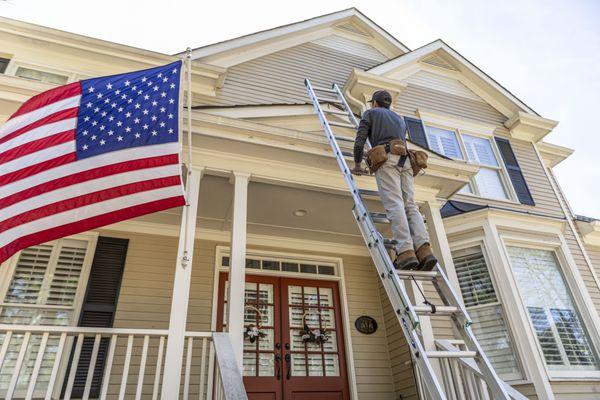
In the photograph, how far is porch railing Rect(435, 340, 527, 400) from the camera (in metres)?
3.29

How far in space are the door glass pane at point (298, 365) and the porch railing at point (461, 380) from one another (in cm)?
203

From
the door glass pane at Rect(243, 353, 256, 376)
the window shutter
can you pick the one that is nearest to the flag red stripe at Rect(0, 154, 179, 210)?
the door glass pane at Rect(243, 353, 256, 376)

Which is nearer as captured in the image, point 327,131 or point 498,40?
point 327,131

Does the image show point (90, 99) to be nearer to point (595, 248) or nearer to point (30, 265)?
point (30, 265)

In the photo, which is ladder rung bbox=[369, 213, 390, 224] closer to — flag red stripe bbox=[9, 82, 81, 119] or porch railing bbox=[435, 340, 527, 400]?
porch railing bbox=[435, 340, 527, 400]

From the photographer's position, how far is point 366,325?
227 inches

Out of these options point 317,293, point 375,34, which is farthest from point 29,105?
point 375,34

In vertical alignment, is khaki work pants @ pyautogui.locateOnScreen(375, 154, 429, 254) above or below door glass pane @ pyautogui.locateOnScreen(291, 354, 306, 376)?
above

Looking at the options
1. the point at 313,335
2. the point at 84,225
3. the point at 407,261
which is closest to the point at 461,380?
the point at 407,261

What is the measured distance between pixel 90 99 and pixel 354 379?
176 inches

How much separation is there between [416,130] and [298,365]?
4.54 m

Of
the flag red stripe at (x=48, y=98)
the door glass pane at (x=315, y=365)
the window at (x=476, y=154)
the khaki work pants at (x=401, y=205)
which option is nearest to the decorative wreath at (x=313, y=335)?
the door glass pane at (x=315, y=365)

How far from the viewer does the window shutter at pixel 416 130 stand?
7.19 metres

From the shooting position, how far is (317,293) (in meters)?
5.84
